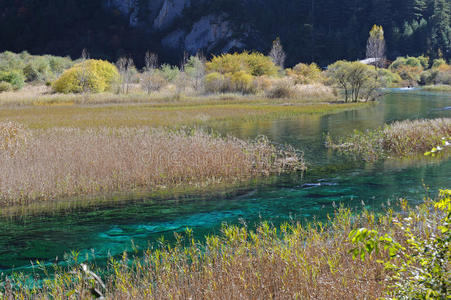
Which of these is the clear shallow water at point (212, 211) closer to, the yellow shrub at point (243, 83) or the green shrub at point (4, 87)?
the yellow shrub at point (243, 83)

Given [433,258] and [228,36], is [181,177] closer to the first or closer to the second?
[433,258]

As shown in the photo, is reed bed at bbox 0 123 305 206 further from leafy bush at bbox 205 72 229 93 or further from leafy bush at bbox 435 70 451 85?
leafy bush at bbox 435 70 451 85

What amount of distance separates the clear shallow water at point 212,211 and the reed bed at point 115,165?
1843 mm

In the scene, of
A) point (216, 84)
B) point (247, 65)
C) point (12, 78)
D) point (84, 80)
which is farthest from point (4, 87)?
point (247, 65)

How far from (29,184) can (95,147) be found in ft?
14.2

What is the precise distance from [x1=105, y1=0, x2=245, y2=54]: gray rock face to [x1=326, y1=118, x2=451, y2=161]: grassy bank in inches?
5272

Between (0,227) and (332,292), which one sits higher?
(332,292)

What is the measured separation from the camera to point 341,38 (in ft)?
520

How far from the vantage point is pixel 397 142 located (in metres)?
23.3

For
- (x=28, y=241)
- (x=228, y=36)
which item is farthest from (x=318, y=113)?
(x=228, y=36)

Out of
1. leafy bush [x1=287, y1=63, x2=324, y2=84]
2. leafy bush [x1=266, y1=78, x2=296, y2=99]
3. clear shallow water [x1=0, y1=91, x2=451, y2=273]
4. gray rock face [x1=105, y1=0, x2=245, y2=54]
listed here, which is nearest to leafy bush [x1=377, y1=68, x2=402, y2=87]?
leafy bush [x1=287, y1=63, x2=324, y2=84]

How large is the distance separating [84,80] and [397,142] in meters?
54.2

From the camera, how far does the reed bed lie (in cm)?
1580

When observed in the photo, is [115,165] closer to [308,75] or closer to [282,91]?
[282,91]
